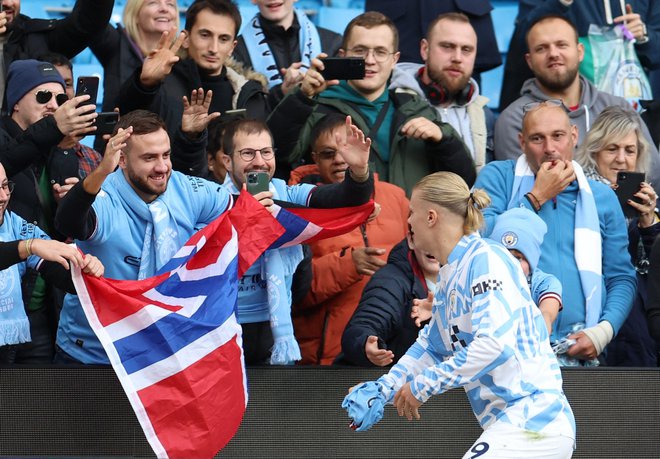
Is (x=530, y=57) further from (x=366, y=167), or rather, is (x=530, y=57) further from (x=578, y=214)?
(x=366, y=167)

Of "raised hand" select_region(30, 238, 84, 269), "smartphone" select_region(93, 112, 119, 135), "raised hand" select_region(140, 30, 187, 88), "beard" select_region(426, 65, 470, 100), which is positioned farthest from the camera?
"beard" select_region(426, 65, 470, 100)

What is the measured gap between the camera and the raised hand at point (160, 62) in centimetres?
735

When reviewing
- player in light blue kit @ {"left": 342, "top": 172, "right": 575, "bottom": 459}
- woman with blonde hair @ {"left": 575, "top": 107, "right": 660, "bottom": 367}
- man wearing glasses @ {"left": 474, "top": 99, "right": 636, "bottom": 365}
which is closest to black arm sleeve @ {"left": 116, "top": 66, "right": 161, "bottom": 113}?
man wearing glasses @ {"left": 474, "top": 99, "right": 636, "bottom": 365}

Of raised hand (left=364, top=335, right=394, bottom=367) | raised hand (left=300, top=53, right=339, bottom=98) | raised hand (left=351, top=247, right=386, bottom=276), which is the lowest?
raised hand (left=364, top=335, right=394, bottom=367)

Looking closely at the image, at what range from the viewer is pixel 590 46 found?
943cm

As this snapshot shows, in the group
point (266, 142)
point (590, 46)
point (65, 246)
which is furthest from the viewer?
point (590, 46)

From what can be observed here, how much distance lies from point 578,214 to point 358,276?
1370 mm

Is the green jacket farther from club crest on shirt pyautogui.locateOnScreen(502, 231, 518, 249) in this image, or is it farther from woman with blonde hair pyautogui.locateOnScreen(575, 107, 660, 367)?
club crest on shirt pyautogui.locateOnScreen(502, 231, 518, 249)

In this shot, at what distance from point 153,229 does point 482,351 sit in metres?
2.24

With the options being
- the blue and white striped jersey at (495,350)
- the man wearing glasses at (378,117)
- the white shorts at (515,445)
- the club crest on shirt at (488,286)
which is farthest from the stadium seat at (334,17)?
the white shorts at (515,445)

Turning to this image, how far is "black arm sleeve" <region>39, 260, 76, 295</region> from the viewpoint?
6.51 metres

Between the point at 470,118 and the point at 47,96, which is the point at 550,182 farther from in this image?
the point at 47,96

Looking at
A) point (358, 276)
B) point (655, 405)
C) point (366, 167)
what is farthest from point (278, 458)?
point (655, 405)

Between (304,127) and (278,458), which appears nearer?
(278,458)
